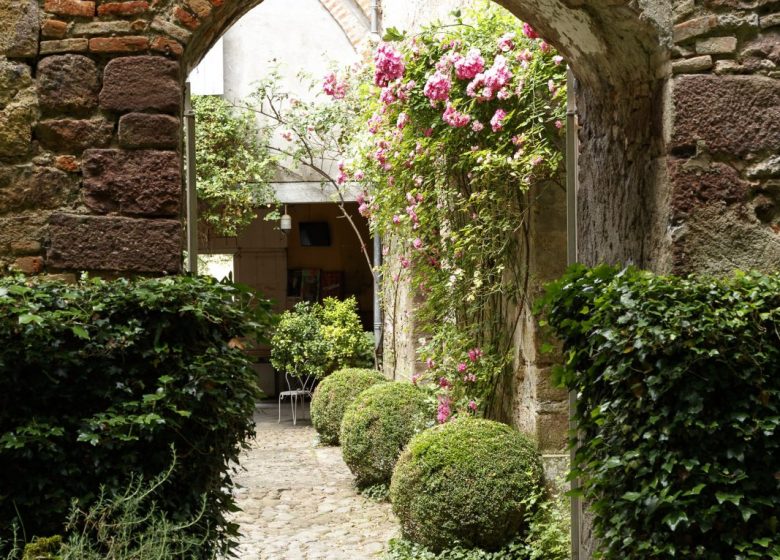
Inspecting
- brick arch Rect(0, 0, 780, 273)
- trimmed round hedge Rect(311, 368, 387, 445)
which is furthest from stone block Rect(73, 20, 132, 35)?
trimmed round hedge Rect(311, 368, 387, 445)

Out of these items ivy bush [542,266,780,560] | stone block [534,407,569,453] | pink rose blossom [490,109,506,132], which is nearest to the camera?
ivy bush [542,266,780,560]

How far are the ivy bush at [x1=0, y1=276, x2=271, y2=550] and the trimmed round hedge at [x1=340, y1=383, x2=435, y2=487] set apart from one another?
166 inches

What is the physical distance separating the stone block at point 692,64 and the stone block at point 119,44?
1.88 meters

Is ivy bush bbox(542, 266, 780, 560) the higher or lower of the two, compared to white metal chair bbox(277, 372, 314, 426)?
higher

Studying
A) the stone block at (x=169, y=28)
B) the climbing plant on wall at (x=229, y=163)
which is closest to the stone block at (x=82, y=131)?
the stone block at (x=169, y=28)

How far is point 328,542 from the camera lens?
6609 mm

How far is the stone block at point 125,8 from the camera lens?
3.52m

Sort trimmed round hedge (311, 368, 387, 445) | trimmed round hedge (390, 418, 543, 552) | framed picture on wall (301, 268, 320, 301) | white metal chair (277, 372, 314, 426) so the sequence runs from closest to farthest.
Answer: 1. trimmed round hedge (390, 418, 543, 552)
2. trimmed round hedge (311, 368, 387, 445)
3. white metal chair (277, 372, 314, 426)
4. framed picture on wall (301, 268, 320, 301)

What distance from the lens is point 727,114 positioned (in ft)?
11.6

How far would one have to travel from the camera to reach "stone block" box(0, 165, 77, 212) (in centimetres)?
354

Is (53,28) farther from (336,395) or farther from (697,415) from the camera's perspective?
(336,395)

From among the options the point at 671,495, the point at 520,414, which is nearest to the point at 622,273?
the point at 671,495

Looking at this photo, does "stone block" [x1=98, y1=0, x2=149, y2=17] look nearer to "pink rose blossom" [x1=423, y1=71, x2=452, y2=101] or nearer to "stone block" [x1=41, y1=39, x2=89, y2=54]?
"stone block" [x1=41, y1=39, x2=89, y2=54]

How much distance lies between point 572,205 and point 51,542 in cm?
264
